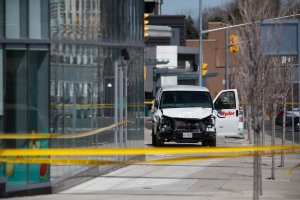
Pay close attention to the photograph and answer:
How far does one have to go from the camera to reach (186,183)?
52.3ft

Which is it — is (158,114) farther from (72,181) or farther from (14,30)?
(14,30)

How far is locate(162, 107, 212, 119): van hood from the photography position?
998 inches

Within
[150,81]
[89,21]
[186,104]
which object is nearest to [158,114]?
[186,104]

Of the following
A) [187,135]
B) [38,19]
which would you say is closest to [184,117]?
[187,135]

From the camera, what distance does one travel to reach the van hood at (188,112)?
25.4m

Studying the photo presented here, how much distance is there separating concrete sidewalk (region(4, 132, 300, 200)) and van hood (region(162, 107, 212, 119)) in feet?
16.2

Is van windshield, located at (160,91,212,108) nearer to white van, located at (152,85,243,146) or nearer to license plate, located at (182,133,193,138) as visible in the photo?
white van, located at (152,85,243,146)

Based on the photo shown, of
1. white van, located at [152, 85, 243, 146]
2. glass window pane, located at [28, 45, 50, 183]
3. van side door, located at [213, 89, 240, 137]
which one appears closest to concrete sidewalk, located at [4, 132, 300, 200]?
glass window pane, located at [28, 45, 50, 183]

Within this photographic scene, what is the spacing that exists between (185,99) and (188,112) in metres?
1.04

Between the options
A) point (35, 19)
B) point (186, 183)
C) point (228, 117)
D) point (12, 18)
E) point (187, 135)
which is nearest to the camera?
point (12, 18)

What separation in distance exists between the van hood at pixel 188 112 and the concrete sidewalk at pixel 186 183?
4.93 metres

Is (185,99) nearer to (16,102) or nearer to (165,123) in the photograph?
(165,123)

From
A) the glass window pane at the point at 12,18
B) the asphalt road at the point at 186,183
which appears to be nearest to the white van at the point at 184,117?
the asphalt road at the point at 186,183

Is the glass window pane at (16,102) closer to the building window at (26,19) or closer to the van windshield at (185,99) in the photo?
the building window at (26,19)
